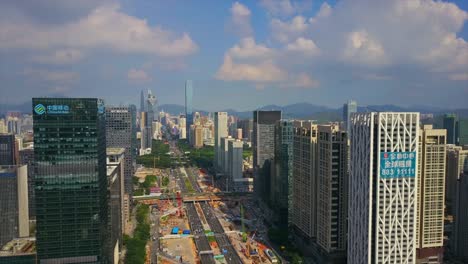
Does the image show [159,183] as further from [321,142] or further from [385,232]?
[385,232]

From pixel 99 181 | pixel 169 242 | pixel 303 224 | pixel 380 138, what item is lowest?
pixel 169 242

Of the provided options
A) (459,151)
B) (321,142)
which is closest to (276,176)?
(321,142)

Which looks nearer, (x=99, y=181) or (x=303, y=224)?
(x=99, y=181)

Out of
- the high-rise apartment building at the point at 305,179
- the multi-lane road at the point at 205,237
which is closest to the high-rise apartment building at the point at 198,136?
the multi-lane road at the point at 205,237

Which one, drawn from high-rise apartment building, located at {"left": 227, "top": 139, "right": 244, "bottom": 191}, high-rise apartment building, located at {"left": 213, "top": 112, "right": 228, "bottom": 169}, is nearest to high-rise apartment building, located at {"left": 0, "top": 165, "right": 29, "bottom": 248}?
high-rise apartment building, located at {"left": 227, "top": 139, "right": 244, "bottom": 191}

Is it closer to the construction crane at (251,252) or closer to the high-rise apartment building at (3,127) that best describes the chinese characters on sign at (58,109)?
the construction crane at (251,252)

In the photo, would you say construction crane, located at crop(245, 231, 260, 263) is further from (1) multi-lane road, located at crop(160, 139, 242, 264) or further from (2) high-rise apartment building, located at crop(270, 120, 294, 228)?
(2) high-rise apartment building, located at crop(270, 120, 294, 228)

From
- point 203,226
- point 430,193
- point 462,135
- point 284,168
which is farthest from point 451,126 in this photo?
point 203,226

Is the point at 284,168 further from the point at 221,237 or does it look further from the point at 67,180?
the point at 67,180
